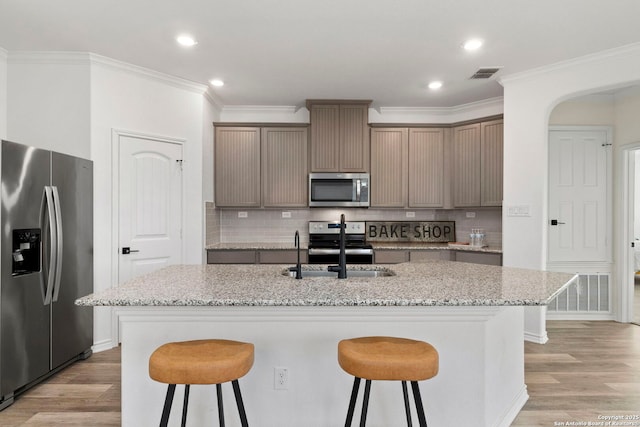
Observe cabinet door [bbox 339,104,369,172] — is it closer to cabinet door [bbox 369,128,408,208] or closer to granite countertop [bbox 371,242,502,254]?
A: cabinet door [bbox 369,128,408,208]

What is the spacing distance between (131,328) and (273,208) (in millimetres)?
2876

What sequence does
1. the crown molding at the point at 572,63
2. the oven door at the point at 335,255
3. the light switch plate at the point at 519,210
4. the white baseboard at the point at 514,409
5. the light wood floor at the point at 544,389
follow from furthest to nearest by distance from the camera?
the oven door at the point at 335,255 → the light switch plate at the point at 519,210 → the crown molding at the point at 572,63 → the light wood floor at the point at 544,389 → the white baseboard at the point at 514,409

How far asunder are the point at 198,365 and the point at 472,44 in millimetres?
3060

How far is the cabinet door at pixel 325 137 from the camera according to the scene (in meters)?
4.50

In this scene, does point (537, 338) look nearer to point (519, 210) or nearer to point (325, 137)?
point (519, 210)

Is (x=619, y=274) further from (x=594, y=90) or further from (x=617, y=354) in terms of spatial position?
(x=594, y=90)

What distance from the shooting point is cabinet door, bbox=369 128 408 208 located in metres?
4.60

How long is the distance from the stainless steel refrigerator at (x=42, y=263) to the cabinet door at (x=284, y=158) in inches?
74.8

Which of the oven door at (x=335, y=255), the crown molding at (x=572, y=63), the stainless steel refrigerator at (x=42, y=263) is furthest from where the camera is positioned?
the oven door at (x=335, y=255)

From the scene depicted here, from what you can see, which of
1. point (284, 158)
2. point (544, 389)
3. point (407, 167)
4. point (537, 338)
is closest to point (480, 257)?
point (537, 338)

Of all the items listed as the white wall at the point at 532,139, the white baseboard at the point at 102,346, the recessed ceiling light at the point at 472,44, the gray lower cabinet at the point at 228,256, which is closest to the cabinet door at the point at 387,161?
the white wall at the point at 532,139

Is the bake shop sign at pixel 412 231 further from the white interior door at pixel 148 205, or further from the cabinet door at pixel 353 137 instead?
the white interior door at pixel 148 205

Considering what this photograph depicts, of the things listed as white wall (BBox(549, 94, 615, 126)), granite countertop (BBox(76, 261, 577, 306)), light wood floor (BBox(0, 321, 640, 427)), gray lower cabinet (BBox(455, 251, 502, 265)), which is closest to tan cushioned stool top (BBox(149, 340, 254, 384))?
granite countertop (BBox(76, 261, 577, 306))

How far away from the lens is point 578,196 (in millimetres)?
4277
